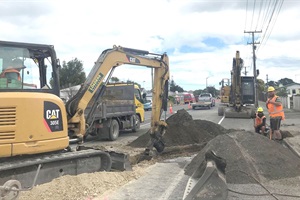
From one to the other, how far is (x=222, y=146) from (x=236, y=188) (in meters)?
1.98

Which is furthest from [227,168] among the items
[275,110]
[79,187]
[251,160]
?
[275,110]

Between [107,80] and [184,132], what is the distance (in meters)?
4.89

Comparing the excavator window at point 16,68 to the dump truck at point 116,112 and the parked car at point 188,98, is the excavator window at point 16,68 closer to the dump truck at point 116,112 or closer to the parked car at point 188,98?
the dump truck at point 116,112

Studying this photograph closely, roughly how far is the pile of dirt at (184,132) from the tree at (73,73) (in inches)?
1596

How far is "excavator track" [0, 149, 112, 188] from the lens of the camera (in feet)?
19.7

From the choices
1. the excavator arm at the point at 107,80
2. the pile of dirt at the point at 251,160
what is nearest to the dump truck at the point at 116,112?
the excavator arm at the point at 107,80

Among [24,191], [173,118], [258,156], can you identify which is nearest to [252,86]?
[173,118]

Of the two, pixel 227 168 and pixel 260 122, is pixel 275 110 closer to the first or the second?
pixel 260 122

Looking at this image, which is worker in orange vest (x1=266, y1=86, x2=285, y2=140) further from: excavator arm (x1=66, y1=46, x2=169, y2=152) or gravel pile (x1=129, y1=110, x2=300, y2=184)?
excavator arm (x1=66, y1=46, x2=169, y2=152)

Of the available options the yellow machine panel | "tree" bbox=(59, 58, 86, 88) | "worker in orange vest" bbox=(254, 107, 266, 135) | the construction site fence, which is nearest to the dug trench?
the yellow machine panel

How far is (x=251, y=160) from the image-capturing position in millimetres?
8125

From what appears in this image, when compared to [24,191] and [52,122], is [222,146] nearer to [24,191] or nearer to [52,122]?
[52,122]

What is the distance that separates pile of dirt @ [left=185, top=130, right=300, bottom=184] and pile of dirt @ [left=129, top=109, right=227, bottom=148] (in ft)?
11.4

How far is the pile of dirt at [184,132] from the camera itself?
42.4ft
